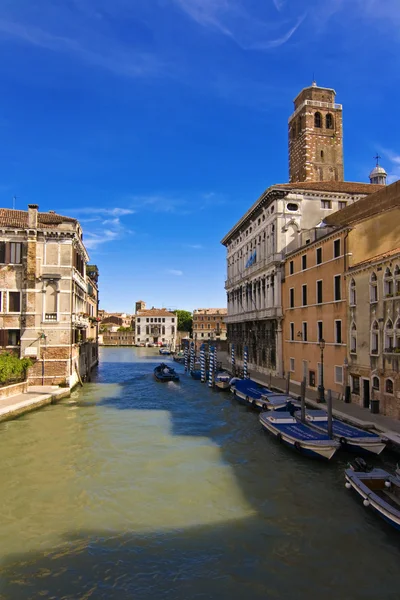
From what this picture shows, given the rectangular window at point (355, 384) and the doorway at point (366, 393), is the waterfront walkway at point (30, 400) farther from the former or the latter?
the doorway at point (366, 393)

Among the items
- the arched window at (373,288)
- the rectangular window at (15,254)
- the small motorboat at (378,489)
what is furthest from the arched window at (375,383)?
the rectangular window at (15,254)

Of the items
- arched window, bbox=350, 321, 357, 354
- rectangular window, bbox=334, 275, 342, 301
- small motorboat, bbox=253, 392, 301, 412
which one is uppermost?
rectangular window, bbox=334, 275, 342, 301

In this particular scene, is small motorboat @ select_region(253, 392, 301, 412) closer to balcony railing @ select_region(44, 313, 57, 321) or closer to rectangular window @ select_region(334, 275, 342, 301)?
rectangular window @ select_region(334, 275, 342, 301)

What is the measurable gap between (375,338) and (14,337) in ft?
55.5

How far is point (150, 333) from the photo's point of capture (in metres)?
96.2

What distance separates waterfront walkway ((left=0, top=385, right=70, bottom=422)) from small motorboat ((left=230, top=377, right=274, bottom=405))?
28.1 ft

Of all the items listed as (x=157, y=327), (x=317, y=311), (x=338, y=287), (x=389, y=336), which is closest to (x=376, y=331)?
(x=389, y=336)

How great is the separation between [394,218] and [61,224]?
15849 millimetres

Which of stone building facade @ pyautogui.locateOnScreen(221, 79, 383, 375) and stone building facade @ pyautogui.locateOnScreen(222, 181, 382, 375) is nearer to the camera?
stone building facade @ pyautogui.locateOnScreen(222, 181, 382, 375)

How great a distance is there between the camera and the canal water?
6.70m

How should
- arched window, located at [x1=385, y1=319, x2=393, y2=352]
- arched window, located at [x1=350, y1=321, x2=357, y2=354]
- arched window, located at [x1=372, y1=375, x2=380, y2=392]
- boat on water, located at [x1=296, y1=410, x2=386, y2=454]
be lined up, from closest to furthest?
boat on water, located at [x1=296, y1=410, x2=386, y2=454], arched window, located at [x1=385, y1=319, x2=393, y2=352], arched window, located at [x1=372, y1=375, x2=380, y2=392], arched window, located at [x1=350, y1=321, x2=357, y2=354]

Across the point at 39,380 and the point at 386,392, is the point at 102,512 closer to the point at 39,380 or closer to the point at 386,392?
the point at 386,392

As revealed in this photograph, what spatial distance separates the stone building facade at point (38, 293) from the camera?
875 inches

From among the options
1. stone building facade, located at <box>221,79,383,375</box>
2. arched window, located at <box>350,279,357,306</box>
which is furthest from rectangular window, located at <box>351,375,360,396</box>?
stone building facade, located at <box>221,79,383,375</box>
